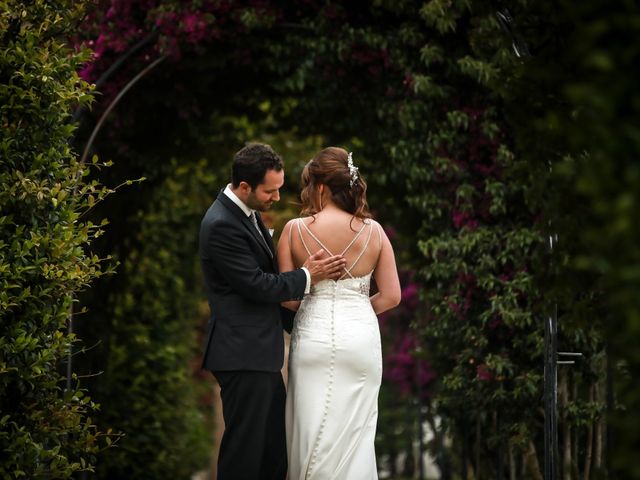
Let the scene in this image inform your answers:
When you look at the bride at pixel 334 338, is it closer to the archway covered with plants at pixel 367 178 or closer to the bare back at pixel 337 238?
the bare back at pixel 337 238

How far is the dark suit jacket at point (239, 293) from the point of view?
15.3 ft

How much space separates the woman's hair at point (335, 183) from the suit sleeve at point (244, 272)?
408mm

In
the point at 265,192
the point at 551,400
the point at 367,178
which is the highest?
the point at 367,178

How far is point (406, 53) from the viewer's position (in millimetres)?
6957

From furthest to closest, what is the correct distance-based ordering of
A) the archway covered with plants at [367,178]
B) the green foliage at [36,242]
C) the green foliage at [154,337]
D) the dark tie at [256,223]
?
the green foliage at [154,337]
the dark tie at [256,223]
the green foliage at [36,242]
the archway covered with plants at [367,178]

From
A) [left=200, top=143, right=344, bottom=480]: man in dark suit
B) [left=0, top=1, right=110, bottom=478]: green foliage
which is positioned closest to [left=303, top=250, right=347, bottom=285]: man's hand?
[left=200, top=143, right=344, bottom=480]: man in dark suit

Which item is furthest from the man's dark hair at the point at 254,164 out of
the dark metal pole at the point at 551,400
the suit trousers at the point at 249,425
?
the dark metal pole at the point at 551,400

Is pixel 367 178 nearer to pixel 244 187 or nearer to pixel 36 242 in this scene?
pixel 244 187

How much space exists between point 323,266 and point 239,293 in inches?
15.9

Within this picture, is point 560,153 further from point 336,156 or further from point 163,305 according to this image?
point 163,305

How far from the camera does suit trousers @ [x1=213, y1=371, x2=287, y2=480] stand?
466 centimetres

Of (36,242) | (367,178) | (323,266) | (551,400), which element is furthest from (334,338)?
(367,178)

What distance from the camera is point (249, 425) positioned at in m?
4.66

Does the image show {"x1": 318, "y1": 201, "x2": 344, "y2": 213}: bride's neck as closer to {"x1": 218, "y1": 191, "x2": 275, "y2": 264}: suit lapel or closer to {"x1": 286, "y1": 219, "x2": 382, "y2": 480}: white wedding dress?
{"x1": 286, "y1": 219, "x2": 382, "y2": 480}: white wedding dress
